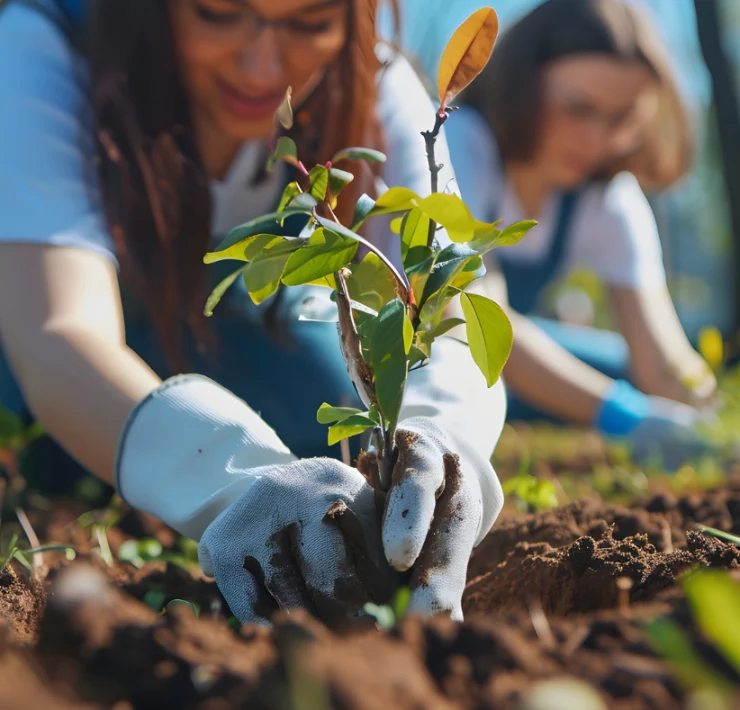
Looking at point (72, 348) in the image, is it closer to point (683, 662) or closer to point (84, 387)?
point (84, 387)

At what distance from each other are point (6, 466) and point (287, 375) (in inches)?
31.1

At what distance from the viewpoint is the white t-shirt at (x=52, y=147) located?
1.66 metres

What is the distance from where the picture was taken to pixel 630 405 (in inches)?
121

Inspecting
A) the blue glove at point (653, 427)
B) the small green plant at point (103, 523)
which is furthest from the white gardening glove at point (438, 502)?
the blue glove at point (653, 427)

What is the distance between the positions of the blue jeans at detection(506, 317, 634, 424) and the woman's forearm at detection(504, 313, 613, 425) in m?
0.85

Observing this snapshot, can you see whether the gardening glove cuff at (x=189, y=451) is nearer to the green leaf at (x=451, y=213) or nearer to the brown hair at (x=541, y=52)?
the green leaf at (x=451, y=213)

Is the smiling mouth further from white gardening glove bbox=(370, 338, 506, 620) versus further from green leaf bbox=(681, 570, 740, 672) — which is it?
green leaf bbox=(681, 570, 740, 672)

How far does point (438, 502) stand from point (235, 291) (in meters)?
1.47

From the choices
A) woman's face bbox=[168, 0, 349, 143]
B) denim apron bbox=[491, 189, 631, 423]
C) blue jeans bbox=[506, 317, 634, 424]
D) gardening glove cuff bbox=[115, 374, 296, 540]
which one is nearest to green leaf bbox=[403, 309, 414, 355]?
gardening glove cuff bbox=[115, 374, 296, 540]

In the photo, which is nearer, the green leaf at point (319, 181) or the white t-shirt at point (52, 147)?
the green leaf at point (319, 181)

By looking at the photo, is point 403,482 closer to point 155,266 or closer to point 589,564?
point 589,564

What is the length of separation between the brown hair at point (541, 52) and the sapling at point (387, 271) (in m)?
2.41

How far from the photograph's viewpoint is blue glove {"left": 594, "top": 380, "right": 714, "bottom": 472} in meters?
2.87

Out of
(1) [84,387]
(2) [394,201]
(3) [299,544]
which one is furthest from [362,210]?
(1) [84,387]
